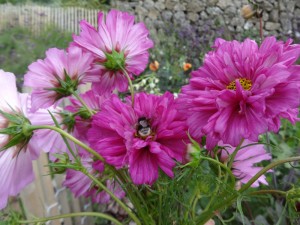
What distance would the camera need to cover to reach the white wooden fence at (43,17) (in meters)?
7.55

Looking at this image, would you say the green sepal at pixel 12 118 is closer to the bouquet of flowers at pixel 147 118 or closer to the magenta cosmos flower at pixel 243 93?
the bouquet of flowers at pixel 147 118

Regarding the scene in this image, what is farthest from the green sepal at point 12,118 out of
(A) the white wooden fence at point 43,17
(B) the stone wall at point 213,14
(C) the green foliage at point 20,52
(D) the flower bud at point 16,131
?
(A) the white wooden fence at point 43,17

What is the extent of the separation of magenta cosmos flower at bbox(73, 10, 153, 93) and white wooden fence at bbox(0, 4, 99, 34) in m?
7.04

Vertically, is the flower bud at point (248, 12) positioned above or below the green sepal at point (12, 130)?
above

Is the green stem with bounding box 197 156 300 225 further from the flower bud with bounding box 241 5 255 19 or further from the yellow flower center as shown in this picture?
the flower bud with bounding box 241 5 255 19

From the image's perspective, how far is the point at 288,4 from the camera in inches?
A: 230

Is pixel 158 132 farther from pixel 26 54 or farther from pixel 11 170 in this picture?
pixel 26 54

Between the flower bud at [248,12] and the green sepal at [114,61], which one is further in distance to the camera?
the flower bud at [248,12]

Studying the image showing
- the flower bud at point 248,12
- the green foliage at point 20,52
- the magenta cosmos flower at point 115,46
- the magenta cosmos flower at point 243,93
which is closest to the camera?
the magenta cosmos flower at point 243,93

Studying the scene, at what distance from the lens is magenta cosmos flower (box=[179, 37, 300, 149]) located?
345 millimetres

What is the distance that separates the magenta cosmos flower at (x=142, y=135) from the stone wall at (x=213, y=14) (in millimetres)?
5247

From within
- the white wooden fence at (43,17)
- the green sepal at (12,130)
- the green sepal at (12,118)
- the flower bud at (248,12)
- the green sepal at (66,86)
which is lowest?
the white wooden fence at (43,17)

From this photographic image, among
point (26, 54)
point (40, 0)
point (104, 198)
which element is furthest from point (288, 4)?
point (40, 0)

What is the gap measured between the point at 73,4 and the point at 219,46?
312 inches
